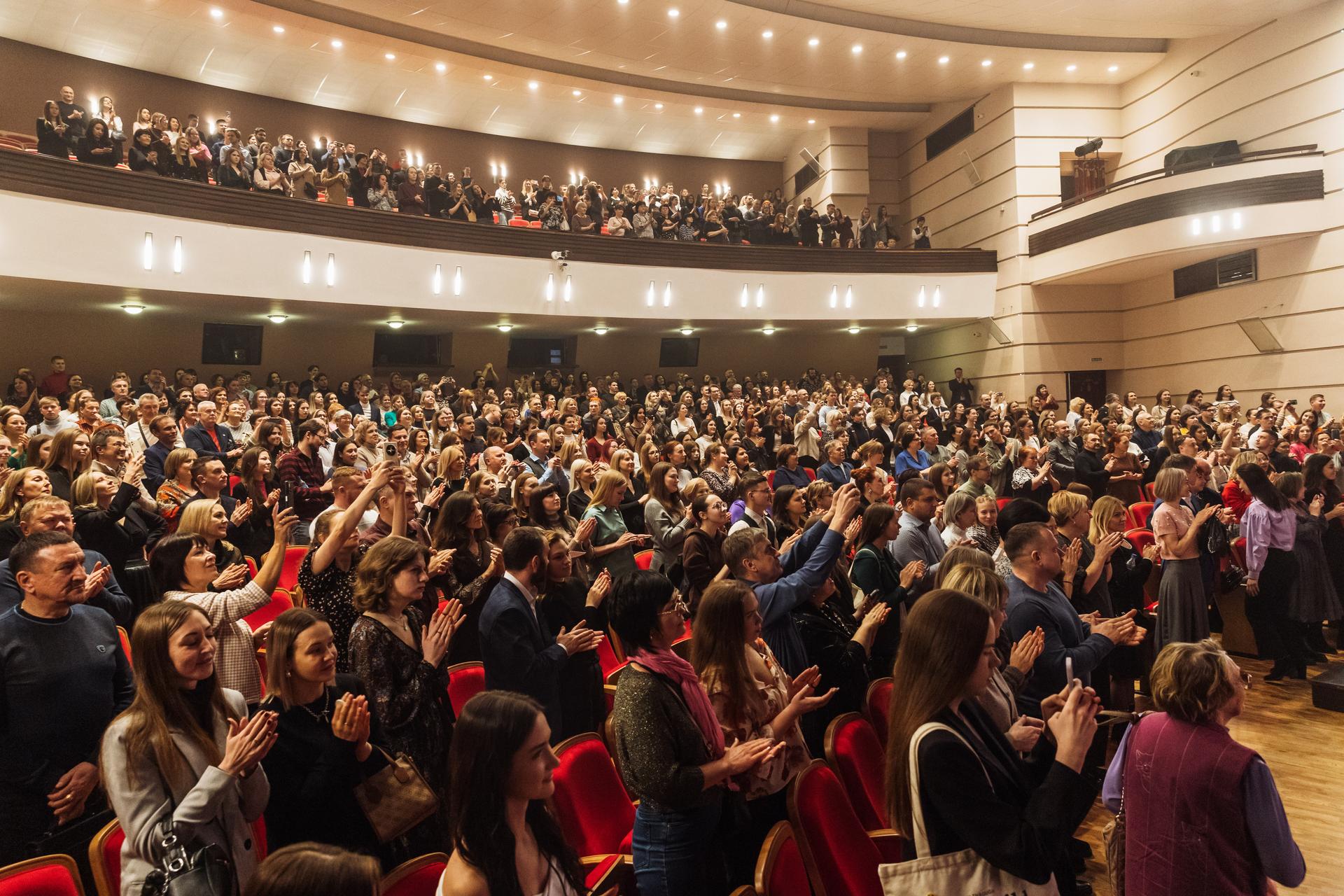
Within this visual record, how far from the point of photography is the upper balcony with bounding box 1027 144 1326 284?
11344 millimetres

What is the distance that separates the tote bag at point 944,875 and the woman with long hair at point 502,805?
627 millimetres

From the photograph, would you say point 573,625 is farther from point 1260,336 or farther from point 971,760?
point 1260,336

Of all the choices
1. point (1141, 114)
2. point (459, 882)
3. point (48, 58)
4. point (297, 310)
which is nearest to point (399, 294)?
point (297, 310)

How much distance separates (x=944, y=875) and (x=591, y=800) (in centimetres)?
112

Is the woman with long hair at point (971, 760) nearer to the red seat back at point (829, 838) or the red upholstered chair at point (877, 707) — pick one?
the red seat back at point (829, 838)

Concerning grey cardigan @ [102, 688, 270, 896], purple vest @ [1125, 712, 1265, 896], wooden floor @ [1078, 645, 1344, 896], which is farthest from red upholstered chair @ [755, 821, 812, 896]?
wooden floor @ [1078, 645, 1344, 896]

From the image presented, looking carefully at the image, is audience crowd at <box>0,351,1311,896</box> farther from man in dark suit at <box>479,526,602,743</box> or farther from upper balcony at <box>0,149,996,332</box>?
upper balcony at <box>0,149,996,332</box>

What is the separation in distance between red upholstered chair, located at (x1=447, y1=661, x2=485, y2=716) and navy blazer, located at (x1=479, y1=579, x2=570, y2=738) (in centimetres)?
A: 29

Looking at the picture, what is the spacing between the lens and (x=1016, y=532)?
9.80 feet

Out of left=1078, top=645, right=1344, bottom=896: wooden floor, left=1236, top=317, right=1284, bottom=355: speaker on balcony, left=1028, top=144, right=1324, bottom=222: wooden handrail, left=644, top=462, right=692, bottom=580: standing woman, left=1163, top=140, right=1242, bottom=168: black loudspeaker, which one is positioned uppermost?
left=1163, top=140, right=1242, bottom=168: black loudspeaker

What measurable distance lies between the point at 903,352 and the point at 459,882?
18232 mm

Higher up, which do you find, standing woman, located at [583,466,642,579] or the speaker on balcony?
the speaker on balcony

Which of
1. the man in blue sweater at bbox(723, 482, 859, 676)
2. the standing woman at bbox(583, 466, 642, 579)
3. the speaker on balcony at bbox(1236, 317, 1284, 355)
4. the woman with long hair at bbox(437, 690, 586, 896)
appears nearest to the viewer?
the woman with long hair at bbox(437, 690, 586, 896)

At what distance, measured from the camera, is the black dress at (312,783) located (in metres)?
1.95
